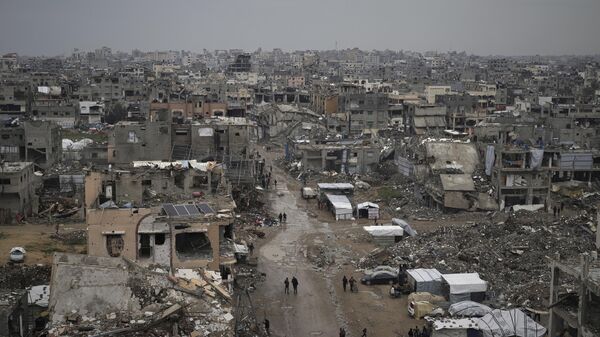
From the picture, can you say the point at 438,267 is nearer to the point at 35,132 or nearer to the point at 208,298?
the point at 208,298

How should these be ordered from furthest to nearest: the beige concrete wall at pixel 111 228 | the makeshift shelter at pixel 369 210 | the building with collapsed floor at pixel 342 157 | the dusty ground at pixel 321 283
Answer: the building with collapsed floor at pixel 342 157 → the makeshift shelter at pixel 369 210 → the dusty ground at pixel 321 283 → the beige concrete wall at pixel 111 228

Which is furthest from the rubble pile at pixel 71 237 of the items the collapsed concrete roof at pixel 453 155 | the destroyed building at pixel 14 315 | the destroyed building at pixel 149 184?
the collapsed concrete roof at pixel 453 155

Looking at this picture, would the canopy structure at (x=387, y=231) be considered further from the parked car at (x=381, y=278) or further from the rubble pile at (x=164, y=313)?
the rubble pile at (x=164, y=313)

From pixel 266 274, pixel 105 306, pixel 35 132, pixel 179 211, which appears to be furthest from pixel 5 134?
pixel 105 306

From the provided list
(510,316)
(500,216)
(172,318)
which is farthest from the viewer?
(500,216)

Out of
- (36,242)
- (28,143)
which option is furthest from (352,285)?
(28,143)

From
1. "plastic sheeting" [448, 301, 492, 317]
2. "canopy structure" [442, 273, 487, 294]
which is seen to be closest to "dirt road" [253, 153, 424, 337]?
"plastic sheeting" [448, 301, 492, 317]
